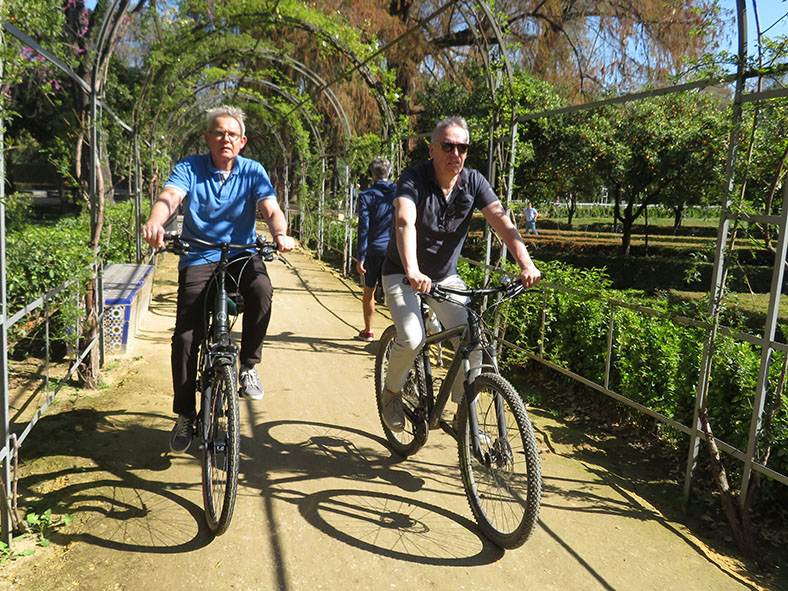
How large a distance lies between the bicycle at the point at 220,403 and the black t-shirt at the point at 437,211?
2.69ft

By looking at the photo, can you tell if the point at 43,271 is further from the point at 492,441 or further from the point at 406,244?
the point at 492,441

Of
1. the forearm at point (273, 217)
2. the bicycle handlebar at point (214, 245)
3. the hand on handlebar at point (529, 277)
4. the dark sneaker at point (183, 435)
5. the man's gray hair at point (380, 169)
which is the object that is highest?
the man's gray hair at point (380, 169)

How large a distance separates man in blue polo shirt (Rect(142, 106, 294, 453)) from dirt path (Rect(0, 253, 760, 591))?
1.64ft

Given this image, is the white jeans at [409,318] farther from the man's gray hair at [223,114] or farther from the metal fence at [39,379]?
the metal fence at [39,379]

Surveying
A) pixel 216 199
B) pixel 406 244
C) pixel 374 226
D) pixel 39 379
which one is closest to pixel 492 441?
pixel 406 244

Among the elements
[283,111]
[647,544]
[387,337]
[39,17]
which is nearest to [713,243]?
[647,544]

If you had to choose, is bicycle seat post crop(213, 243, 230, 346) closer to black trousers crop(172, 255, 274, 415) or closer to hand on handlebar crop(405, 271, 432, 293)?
black trousers crop(172, 255, 274, 415)

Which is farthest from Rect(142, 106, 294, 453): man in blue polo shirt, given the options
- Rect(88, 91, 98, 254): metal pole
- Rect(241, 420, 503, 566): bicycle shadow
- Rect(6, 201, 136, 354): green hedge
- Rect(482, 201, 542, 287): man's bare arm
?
Rect(88, 91, 98, 254): metal pole

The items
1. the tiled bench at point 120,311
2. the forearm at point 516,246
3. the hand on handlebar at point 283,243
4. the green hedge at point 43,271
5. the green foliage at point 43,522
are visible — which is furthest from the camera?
the tiled bench at point 120,311

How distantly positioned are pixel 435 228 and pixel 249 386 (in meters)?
1.34

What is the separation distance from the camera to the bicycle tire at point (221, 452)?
2760 millimetres

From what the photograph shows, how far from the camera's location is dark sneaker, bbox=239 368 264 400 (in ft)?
11.1

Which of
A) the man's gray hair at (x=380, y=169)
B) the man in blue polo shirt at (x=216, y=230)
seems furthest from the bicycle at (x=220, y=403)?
the man's gray hair at (x=380, y=169)

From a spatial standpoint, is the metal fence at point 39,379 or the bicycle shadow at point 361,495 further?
the bicycle shadow at point 361,495
